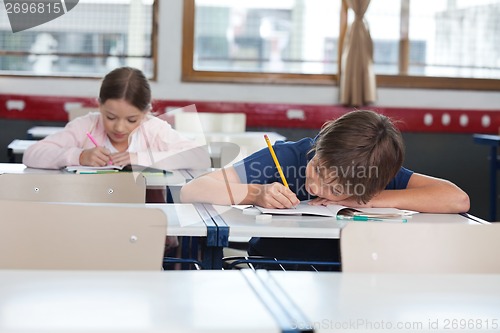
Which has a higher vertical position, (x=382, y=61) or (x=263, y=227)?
(x=382, y=61)

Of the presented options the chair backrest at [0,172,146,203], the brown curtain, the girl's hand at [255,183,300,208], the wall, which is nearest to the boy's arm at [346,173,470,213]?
the girl's hand at [255,183,300,208]

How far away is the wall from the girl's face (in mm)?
2036

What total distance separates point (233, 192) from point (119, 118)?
1239 millimetres

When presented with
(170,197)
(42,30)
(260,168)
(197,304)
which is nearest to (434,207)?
(260,168)

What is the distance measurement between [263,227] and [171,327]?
88cm

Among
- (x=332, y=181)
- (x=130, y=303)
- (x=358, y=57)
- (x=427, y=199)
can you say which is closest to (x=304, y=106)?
(x=358, y=57)

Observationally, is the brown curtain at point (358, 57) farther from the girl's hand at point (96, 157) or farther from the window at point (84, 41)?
the girl's hand at point (96, 157)

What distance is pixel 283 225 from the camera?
6.66ft

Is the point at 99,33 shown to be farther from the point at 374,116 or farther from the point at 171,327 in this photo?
the point at 171,327

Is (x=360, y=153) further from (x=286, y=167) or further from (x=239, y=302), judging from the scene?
(x=239, y=302)

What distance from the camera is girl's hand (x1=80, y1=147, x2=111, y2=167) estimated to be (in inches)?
121

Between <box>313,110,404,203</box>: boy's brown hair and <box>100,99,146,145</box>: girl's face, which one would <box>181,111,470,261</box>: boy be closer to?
<box>313,110,404,203</box>: boy's brown hair

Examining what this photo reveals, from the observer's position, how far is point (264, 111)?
222 inches

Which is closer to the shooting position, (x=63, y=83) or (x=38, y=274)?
(x=38, y=274)
